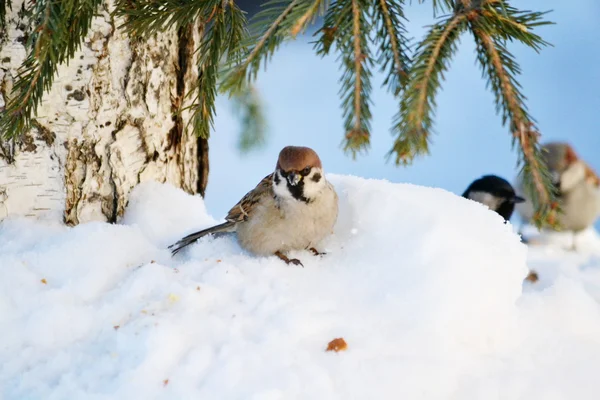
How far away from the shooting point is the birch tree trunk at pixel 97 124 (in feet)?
7.45

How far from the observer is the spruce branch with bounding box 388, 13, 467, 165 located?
5.06ft

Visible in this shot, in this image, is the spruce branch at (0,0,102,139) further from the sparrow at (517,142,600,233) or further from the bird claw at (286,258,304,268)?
the sparrow at (517,142,600,233)

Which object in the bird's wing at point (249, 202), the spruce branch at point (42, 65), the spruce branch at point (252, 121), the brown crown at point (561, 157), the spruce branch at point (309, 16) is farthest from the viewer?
the brown crown at point (561, 157)

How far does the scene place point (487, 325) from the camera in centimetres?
180

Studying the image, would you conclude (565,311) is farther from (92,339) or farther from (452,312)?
(92,339)

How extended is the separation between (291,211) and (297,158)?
0.60ft

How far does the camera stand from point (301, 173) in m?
2.08

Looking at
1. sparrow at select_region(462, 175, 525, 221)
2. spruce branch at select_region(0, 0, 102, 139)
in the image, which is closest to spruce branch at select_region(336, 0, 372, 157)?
spruce branch at select_region(0, 0, 102, 139)

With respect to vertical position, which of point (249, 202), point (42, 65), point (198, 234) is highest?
point (42, 65)

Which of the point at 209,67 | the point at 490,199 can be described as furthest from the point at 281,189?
the point at 490,199

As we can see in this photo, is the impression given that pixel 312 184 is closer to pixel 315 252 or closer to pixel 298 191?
pixel 298 191

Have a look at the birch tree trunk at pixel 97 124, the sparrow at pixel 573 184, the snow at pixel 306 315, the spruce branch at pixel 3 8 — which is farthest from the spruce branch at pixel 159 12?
the sparrow at pixel 573 184

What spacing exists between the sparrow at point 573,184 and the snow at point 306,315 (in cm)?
350

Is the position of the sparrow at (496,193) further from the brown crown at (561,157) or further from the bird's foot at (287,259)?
the bird's foot at (287,259)
